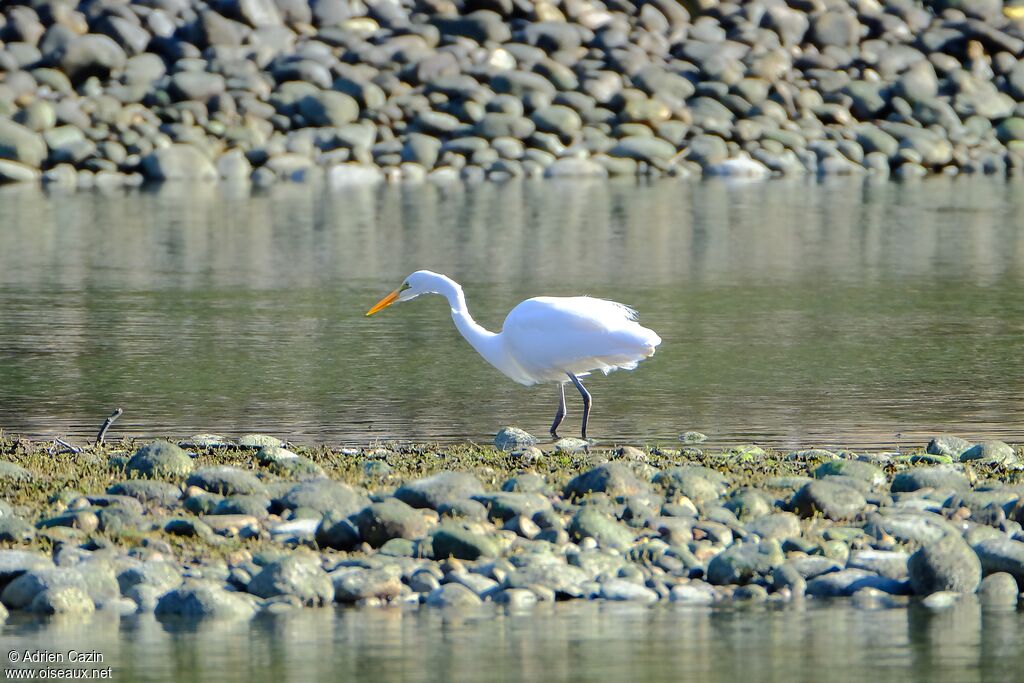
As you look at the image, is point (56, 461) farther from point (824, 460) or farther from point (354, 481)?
point (824, 460)

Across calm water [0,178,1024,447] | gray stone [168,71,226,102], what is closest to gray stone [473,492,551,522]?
calm water [0,178,1024,447]

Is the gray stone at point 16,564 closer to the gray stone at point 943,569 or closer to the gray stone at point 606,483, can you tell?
the gray stone at point 606,483

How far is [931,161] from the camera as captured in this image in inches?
1809

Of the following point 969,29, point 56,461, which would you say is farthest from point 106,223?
point 969,29

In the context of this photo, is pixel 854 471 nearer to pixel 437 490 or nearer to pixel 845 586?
pixel 845 586

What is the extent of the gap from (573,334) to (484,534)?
12.0 feet

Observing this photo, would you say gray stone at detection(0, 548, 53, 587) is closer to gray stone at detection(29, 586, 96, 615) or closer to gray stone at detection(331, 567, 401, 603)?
gray stone at detection(29, 586, 96, 615)

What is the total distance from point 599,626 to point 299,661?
1394 mm

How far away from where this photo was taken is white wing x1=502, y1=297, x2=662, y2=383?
496 inches

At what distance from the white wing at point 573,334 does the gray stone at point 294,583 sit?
4311mm

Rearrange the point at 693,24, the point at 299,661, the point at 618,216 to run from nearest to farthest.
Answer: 1. the point at 299,661
2. the point at 618,216
3. the point at 693,24

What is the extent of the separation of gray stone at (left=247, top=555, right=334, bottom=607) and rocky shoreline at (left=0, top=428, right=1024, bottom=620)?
1 cm

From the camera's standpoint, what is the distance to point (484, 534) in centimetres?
915

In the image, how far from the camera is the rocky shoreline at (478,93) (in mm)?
42906
